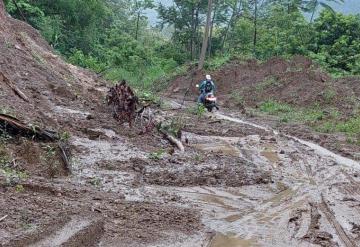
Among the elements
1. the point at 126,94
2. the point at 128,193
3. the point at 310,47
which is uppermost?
the point at 310,47

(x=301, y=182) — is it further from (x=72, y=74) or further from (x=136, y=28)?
(x=136, y=28)

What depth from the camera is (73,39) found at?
3847 cm

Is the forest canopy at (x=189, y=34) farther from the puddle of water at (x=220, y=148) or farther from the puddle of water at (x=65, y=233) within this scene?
the puddle of water at (x=65, y=233)

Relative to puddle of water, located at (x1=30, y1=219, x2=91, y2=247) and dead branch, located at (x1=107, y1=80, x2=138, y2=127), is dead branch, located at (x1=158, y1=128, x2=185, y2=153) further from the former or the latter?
puddle of water, located at (x1=30, y1=219, x2=91, y2=247)

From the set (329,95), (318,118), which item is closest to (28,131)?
(318,118)

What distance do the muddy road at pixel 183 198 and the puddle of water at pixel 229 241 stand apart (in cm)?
1

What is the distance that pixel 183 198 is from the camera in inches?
330

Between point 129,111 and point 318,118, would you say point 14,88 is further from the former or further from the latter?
point 318,118

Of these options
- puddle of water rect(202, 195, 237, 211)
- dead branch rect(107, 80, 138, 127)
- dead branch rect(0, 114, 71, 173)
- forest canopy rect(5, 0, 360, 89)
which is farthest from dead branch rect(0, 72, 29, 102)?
forest canopy rect(5, 0, 360, 89)

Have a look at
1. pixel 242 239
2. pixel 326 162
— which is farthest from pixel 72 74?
pixel 242 239

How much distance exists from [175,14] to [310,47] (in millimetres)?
16535

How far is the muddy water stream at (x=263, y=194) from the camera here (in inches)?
270

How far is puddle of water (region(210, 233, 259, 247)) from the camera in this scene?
21.2ft

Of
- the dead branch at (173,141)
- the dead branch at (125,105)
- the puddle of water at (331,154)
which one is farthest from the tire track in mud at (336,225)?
the dead branch at (125,105)
